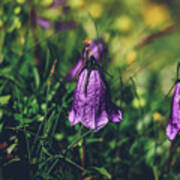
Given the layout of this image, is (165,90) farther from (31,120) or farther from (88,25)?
(31,120)

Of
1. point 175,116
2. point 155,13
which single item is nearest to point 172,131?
point 175,116

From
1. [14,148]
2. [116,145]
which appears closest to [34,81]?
[14,148]

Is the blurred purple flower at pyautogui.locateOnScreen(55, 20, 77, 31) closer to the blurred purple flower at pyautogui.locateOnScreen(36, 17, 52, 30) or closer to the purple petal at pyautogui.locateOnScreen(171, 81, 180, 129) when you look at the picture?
the blurred purple flower at pyautogui.locateOnScreen(36, 17, 52, 30)

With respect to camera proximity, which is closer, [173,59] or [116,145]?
[116,145]

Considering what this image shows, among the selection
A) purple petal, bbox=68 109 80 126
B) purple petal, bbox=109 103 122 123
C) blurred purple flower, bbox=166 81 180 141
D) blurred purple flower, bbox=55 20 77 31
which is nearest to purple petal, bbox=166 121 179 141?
blurred purple flower, bbox=166 81 180 141

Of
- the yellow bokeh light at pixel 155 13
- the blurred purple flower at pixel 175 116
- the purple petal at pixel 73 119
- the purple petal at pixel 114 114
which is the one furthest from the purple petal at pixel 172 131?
the yellow bokeh light at pixel 155 13

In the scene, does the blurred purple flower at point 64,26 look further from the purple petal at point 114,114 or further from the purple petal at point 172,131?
the purple petal at point 172,131

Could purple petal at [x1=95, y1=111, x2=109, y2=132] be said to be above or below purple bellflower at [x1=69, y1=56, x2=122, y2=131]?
below

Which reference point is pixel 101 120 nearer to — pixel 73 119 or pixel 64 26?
pixel 73 119
